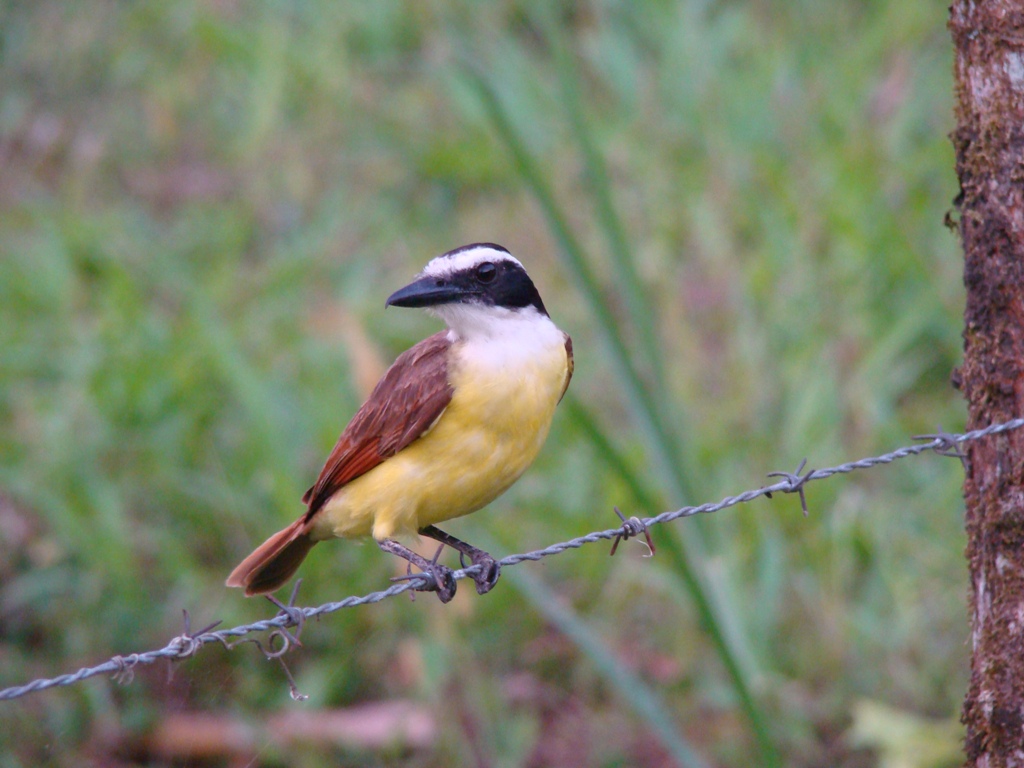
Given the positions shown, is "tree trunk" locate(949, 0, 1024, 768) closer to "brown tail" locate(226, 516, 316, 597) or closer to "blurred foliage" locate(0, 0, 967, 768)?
"blurred foliage" locate(0, 0, 967, 768)

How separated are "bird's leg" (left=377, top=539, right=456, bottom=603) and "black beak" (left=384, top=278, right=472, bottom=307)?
550 mm

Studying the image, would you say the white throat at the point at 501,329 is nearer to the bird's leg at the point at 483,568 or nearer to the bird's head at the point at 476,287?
the bird's head at the point at 476,287

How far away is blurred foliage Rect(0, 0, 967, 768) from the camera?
14.3ft

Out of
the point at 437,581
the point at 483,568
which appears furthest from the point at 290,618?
the point at 483,568

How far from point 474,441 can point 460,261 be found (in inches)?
15.6

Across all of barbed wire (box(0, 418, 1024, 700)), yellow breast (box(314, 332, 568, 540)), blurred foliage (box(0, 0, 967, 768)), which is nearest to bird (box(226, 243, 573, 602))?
yellow breast (box(314, 332, 568, 540))

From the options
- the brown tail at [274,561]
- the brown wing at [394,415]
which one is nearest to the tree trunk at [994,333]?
the brown wing at [394,415]

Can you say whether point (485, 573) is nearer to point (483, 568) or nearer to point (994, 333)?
point (483, 568)

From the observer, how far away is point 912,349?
227 inches

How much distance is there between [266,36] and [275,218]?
1511mm

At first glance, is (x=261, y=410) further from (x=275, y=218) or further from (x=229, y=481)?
(x=275, y=218)

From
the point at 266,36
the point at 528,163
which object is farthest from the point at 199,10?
the point at 528,163

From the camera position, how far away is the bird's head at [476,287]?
2877mm

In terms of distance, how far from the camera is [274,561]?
10.6ft
